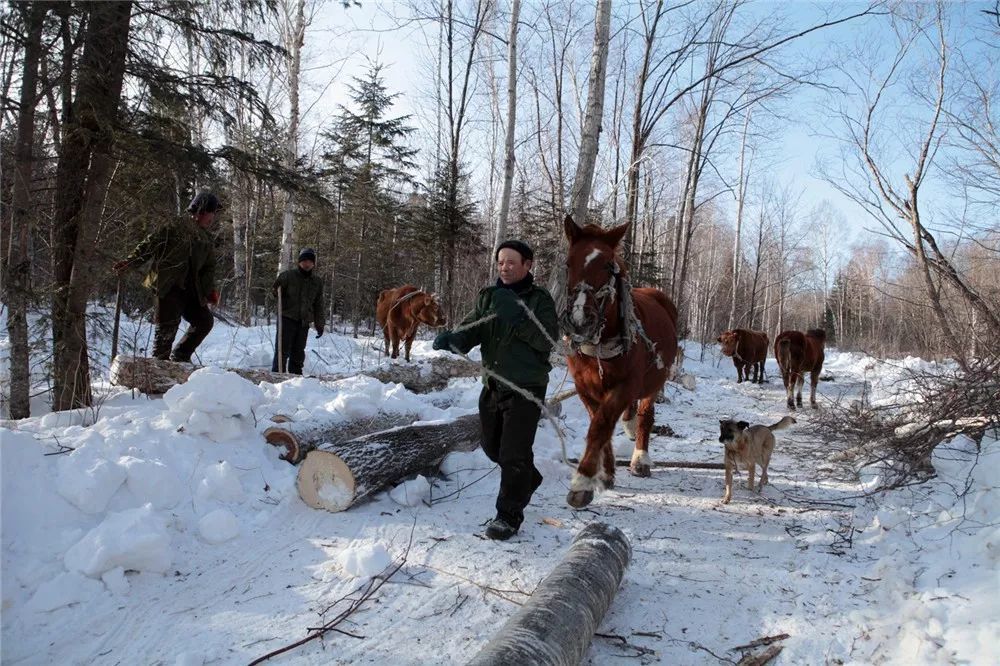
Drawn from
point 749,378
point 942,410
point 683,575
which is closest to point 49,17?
point 683,575

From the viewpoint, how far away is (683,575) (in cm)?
348

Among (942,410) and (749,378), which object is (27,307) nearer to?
(942,410)

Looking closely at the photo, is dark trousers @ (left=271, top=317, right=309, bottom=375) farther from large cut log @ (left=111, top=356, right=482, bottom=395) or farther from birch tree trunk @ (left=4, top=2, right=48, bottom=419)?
birch tree trunk @ (left=4, top=2, right=48, bottom=419)

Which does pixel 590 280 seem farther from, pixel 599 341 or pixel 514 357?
pixel 514 357

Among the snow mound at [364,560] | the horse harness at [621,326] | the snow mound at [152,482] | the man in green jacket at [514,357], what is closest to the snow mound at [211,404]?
the snow mound at [152,482]

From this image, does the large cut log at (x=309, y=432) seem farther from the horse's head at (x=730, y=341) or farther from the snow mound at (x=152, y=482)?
the horse's head at (x=730, y=341)

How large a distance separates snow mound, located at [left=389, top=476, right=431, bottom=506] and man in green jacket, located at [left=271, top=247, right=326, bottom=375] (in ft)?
13.6

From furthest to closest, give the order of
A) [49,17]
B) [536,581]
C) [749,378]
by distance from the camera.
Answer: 1. [749,378]
2. [49,17]
3. [536,581]

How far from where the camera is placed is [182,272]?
6.15 meters

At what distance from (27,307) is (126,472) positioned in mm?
2321

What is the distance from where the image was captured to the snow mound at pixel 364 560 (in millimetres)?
3217

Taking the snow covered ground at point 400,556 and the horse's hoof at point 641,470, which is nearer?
the snow covered ground at point 400,556

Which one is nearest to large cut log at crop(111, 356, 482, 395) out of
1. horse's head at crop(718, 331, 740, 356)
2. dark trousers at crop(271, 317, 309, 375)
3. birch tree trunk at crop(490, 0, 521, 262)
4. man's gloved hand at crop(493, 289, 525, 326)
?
man's gloved hand at crop(493, 289, 525, 326)

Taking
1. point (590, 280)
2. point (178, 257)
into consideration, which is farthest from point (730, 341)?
point (178, 257)
